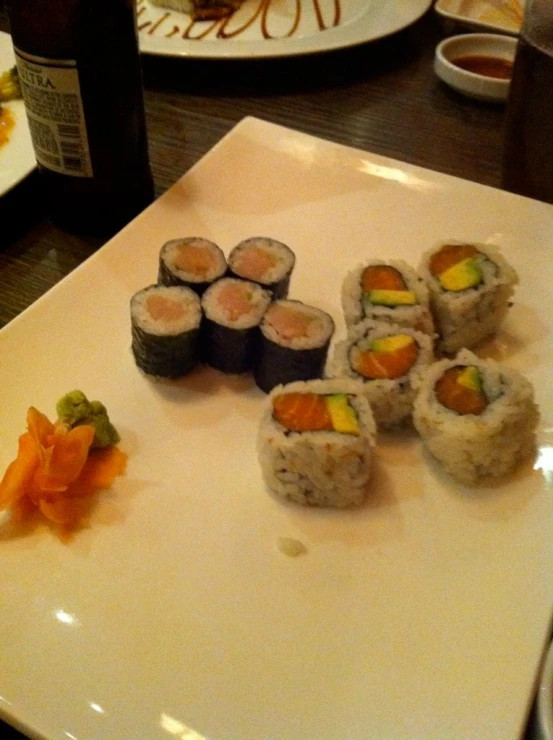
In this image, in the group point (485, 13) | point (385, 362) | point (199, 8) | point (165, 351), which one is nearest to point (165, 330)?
point (165, 351)

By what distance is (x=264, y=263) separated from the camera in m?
1.45

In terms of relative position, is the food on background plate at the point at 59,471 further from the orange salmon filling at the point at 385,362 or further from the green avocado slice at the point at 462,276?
the green avocado slice at the point at 462,276

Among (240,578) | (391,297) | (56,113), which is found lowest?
(240,578)

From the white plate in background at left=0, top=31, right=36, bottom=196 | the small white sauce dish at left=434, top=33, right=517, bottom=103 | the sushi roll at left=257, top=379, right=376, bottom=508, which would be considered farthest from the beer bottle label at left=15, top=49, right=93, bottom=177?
the small white sauce dish at left=434, top=33, right=517, bottom=103

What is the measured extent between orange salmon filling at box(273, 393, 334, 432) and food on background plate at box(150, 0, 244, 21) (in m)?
1.85

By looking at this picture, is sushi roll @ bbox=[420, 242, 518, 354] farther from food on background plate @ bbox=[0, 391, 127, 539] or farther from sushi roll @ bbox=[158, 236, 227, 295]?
food on background plate @ bbox=[0, 391, 127, 539]

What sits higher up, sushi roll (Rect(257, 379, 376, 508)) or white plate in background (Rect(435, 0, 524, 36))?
white plate in background (Rect(435, 0, 524, 36))

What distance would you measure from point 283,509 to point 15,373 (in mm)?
526

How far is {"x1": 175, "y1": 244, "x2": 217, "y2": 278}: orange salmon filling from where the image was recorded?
1.41m

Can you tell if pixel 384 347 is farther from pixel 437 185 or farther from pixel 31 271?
pixel 31 271

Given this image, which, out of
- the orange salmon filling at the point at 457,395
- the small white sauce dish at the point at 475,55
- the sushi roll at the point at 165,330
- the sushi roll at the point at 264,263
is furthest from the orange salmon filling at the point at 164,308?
the small white sauce dish at the point at 475,55

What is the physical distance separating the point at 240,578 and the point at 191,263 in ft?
2.09

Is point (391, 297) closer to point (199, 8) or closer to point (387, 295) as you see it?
point (387, 295)

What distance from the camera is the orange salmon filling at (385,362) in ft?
4.16
